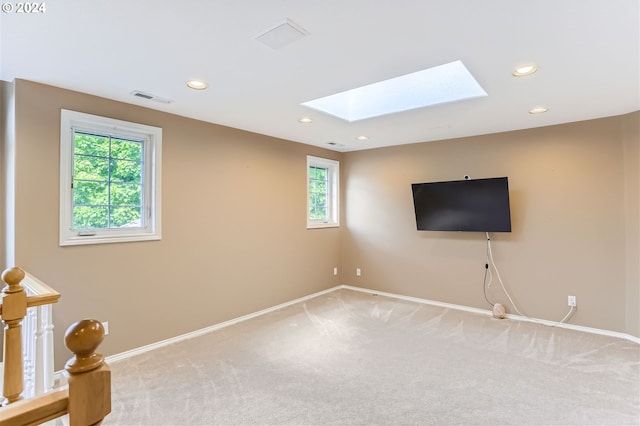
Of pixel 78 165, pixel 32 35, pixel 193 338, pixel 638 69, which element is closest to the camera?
pixel 32 35

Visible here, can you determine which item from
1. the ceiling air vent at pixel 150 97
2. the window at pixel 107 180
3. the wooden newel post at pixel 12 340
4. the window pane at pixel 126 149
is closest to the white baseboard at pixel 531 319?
the window at pixel 107 180

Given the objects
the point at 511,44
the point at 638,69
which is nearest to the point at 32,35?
the point at 511,44

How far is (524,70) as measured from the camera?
2424 millimetres

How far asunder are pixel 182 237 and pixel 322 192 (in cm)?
276

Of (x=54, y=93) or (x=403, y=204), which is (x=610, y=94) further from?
(x=54, y=93)

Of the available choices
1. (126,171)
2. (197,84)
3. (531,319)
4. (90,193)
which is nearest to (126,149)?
(126,171)

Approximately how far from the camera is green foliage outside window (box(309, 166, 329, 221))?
18.0 ft

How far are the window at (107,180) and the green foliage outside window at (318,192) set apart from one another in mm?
2628

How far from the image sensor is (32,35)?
1.93 meters

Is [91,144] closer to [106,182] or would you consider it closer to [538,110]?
[106,182]

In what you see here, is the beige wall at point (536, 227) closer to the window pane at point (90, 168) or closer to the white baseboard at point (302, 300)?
the white baseboard at point (302, 300)

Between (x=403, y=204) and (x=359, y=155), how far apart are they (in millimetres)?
1208

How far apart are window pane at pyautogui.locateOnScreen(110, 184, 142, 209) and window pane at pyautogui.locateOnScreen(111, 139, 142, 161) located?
11.5 inches

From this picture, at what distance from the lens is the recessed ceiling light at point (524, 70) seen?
7.79ft
